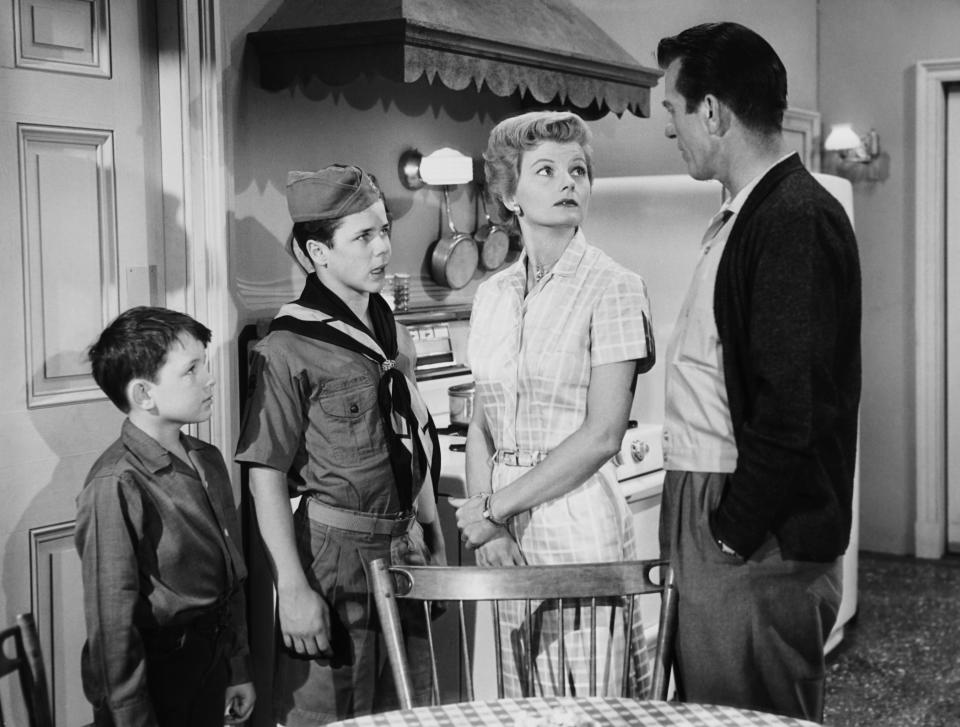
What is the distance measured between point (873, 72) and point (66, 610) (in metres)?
4.44

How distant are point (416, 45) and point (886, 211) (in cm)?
336

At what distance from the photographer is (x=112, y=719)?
6.82 ft

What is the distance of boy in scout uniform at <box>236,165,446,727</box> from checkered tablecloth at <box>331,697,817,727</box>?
2.43 ft

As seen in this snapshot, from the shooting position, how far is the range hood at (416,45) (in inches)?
114

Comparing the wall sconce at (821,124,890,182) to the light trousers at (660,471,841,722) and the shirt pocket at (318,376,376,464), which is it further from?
the light trousers at (660,471,841,722)

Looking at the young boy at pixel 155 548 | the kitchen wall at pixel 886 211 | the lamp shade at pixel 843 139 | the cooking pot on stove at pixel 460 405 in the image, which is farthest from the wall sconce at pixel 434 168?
the kitchen wall at pixel 886 211

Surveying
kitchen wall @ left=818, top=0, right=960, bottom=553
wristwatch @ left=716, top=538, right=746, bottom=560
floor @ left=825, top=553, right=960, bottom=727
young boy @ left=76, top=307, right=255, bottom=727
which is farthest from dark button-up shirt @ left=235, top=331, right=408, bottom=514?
kitchen wall @ left=818, top=0, right=960, bottom=553

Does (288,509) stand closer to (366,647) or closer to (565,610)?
(366,647)

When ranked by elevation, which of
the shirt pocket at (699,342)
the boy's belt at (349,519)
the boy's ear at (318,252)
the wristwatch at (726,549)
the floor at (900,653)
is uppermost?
the boy's ear at (318,252)

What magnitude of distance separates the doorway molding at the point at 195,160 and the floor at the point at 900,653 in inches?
87.5

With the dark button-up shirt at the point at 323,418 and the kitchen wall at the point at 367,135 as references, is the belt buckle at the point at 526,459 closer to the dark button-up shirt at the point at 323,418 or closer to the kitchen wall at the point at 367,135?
the dark button-up shirt at the point at 323,418

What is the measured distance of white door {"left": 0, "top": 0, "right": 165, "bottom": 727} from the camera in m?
2.54

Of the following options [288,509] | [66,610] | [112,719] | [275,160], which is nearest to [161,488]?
[288,509]

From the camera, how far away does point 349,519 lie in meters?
2.38
